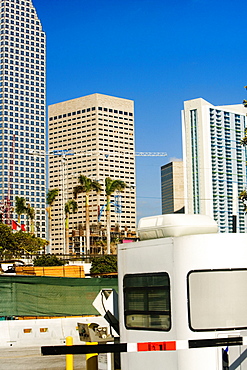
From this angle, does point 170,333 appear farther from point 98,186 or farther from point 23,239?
point 23,239

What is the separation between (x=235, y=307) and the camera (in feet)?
21.8

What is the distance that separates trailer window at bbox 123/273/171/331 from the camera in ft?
22.7

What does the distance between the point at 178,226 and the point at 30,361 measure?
8.86 meters

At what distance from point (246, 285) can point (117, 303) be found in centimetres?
237

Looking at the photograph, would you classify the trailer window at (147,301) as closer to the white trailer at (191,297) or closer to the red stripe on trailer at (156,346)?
the white trailer at (191,297)

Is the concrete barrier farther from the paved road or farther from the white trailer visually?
the white trailer

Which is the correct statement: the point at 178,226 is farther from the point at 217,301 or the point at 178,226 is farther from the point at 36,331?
the point at 36,331

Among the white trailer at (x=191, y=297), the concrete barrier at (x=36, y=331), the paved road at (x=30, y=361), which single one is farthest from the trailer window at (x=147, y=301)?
the concrete barrier at (x=36, y=331)

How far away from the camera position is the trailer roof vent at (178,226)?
717cm

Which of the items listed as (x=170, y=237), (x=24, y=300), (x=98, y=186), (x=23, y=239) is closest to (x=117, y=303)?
(x=170, y=237)

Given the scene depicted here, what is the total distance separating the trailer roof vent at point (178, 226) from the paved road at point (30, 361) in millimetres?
6771

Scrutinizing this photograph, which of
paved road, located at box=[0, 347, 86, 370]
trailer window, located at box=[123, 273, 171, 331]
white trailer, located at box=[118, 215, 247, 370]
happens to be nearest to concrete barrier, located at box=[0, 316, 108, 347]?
paved road, located at box=[0, 347, 86, 370]

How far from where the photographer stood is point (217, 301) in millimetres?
6633

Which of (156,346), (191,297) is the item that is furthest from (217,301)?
(156,346)
